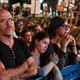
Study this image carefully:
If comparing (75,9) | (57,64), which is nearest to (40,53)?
(57,64)

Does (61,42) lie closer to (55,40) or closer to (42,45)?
(55,40)

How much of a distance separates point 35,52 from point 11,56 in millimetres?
515

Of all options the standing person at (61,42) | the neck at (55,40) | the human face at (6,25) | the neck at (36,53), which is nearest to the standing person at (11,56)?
the human face at (6,25)

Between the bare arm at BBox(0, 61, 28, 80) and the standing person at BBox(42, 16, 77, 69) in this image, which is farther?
the standing person at BBox(42, 16, 77, 69)

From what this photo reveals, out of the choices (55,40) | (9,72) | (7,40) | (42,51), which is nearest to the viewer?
(9,72)

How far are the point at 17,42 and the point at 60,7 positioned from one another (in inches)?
211

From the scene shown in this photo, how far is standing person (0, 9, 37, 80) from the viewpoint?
2.28 meters

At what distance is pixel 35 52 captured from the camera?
278cm

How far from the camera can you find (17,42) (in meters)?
2.44

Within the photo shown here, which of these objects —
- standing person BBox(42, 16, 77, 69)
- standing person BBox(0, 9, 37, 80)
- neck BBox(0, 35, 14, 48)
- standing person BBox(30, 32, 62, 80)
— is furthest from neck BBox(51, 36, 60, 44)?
neck BBox(0, 35, 14, 48)

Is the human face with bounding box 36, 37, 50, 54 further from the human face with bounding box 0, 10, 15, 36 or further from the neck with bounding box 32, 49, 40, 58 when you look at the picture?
the human face with bounding box 0, 10, 15, 36

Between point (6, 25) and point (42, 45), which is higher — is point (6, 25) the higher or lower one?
the higher one

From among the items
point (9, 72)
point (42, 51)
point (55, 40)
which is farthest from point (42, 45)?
point (9, 72)

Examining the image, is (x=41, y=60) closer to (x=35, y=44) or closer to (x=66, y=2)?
(x=35, y=44)
